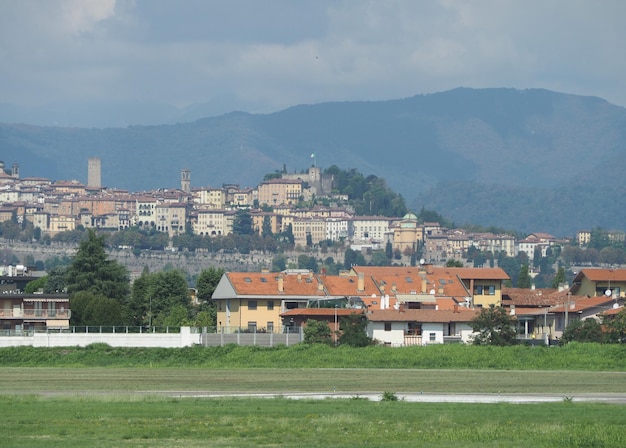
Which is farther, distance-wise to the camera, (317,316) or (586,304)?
(586,304)

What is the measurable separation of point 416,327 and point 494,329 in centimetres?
970

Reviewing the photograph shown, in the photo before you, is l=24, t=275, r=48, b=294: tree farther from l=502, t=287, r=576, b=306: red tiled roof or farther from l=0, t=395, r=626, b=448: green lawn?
l=0, t=395, r=626, b=448: green lawn

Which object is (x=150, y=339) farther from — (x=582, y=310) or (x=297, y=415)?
(x=297, y=415)

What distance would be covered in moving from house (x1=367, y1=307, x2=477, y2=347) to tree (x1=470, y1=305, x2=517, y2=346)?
21.6 ft

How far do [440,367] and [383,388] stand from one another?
13.2 metres

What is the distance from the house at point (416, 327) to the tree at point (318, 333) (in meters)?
2.30

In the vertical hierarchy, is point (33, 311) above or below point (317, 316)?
above

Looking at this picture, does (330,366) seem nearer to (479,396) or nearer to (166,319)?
(479,396)

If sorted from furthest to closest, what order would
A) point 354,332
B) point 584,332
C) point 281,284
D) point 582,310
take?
point 281,284
point 582,310
point 354,332
point 584,332

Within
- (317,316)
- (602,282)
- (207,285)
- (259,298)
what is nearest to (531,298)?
(602,282)

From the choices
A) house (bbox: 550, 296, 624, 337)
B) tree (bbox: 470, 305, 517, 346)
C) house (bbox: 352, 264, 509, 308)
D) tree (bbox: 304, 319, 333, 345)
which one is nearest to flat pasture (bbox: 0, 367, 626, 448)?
tree (bbox: 470, 305, 517, 346)

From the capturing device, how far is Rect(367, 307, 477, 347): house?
252 ft

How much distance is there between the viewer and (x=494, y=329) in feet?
226

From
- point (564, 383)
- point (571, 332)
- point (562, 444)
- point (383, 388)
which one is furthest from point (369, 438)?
point (571, 332)
